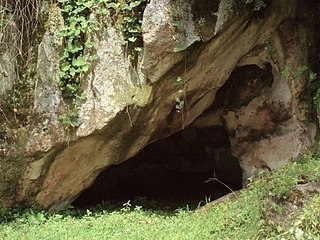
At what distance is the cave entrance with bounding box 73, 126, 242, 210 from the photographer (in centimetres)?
851

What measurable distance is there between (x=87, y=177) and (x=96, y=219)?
0.78m

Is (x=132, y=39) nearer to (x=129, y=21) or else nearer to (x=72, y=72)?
(x=129, y=21)

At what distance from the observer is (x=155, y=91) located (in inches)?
231

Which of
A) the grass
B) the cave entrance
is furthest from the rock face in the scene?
the cave entrance

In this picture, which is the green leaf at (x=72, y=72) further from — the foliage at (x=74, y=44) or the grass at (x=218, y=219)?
the grass at (x=218, y=219)

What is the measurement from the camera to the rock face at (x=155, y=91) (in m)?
5.57

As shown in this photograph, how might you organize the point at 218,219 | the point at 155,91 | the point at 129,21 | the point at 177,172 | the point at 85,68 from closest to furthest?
the point at 218,219 → the point at 85,68 → the point at 129,21 → the point at 155,91 → the point at 177,172

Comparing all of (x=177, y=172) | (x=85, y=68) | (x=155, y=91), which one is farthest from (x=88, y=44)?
(x=177, y=172)

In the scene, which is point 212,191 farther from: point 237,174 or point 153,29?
point 153,29

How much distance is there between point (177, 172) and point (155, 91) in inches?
166

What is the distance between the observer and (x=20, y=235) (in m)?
5.00

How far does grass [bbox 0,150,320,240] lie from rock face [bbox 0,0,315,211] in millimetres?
496

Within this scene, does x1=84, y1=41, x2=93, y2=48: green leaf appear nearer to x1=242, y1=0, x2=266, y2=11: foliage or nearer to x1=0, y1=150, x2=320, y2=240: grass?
x1=242, y1=0, x2=266, y2=11: foliage

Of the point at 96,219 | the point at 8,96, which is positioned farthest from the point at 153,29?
the point at 96,219
